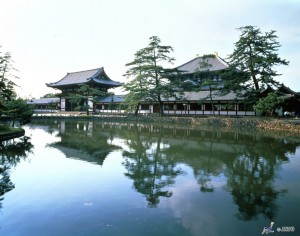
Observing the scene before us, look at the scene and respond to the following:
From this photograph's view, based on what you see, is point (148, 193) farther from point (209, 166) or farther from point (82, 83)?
point (82, 83)

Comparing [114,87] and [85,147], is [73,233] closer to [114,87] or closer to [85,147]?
[85,147]

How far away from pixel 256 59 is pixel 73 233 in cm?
2973

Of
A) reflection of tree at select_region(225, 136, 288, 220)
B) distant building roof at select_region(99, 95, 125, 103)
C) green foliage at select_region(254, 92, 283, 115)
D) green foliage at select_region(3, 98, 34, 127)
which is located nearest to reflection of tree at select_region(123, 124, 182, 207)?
reflection of tree at select_region(225, 136, 288, 220)

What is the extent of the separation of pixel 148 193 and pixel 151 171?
102 inches

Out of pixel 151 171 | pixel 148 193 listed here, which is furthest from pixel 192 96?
pixel 148 193

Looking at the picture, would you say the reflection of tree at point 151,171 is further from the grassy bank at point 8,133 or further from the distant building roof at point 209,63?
the distant building roof at point 209,63

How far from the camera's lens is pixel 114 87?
5653 centimetres

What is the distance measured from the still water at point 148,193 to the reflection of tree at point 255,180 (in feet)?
0.09

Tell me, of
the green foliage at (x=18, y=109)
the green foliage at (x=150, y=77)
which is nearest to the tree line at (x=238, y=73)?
the green foliage at (x=150, y=77)

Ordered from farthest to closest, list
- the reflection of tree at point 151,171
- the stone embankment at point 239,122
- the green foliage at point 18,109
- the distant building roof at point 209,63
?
the distant building roof at point 209,63
the stone embankment at point 239,122
the green foliage at point 18,109
the reflection of tree at point 151,171

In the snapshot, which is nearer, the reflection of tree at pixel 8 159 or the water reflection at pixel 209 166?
the water reflection at pixel 209 166

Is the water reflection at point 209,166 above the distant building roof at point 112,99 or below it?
below

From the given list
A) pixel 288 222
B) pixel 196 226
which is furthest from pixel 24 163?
pixel 288 222

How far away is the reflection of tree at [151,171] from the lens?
804 cm
